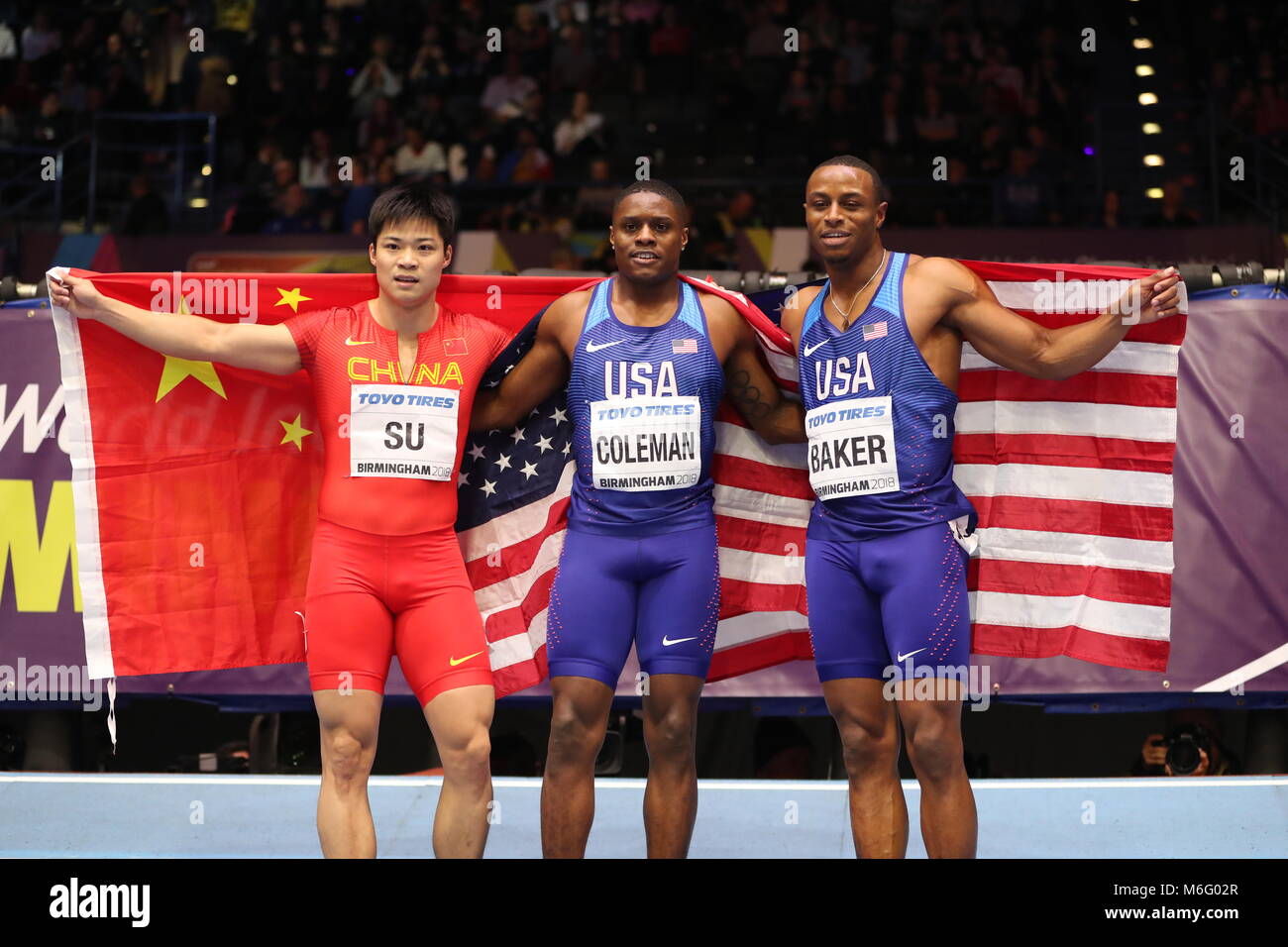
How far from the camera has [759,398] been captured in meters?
4.38

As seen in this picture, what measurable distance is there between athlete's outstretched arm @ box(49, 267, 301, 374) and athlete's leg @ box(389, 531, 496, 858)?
0.73 m

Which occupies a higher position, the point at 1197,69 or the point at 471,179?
the point at 1197,69

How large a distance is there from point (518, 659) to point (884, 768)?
4.46 feet

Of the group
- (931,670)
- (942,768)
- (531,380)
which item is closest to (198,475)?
(531,380)

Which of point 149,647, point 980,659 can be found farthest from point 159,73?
point 980,659

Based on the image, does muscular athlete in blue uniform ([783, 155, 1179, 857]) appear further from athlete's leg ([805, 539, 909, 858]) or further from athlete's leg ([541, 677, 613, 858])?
athlete's leg ([541, 677, 613, 858])

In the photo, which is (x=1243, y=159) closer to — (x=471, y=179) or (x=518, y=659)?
(x=471, y=179)

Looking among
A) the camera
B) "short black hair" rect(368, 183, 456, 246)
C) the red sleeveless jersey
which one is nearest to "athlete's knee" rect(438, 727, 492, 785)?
the red sleeveless jersey

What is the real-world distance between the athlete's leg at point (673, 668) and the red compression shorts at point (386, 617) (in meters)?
0.50

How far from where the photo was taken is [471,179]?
10922 millimetres

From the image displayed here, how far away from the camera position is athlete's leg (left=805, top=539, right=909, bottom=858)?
3.99 m

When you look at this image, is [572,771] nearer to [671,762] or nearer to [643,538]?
[671,762]

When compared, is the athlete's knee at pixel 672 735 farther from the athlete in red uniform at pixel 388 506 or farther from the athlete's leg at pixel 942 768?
the athlete's leg at pixel 942 768

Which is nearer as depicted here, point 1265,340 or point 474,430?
point 474,430
